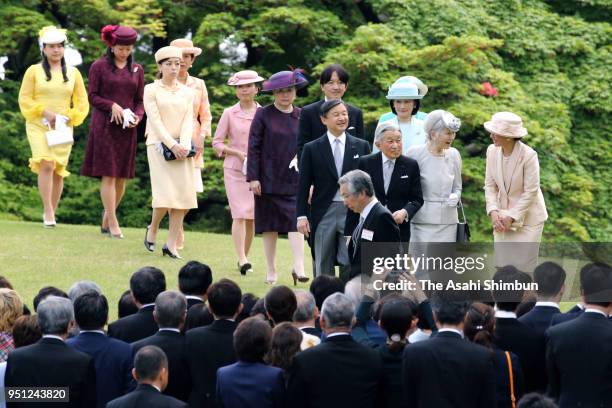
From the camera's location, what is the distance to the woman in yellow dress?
13.6 m

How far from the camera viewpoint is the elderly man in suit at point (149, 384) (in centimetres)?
603

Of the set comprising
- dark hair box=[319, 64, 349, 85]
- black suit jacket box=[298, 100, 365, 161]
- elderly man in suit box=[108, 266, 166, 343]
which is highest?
dark hair box=[319, 64, 349, 85]

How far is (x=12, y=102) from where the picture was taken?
2088 centimetres

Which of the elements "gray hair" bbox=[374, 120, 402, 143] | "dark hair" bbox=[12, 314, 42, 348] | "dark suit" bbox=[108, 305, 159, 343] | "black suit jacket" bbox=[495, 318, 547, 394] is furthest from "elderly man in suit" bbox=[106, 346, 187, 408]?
"gray hair" bbox=[374, 120, 402, 143]

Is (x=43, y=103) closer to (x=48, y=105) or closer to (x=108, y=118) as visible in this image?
(x=48, y=105)

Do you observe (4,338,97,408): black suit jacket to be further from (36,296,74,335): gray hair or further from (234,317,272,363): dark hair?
(234,317,272,363): dark hair

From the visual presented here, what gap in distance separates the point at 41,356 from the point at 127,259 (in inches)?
223

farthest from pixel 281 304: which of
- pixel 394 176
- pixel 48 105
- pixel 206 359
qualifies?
pixel 48 105

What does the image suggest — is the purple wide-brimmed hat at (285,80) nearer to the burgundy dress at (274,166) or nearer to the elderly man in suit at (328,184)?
the burgundy dress at (274,166)

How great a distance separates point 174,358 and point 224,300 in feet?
1.46

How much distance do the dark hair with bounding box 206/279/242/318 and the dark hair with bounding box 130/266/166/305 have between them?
54cm

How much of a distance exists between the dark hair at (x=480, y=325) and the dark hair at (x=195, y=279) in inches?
68.8

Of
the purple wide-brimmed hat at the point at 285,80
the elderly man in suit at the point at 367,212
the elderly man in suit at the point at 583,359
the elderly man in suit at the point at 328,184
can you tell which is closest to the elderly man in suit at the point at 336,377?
the elderly man in suit at the point at 583,359

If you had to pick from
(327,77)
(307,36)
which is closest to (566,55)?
(307,36)
